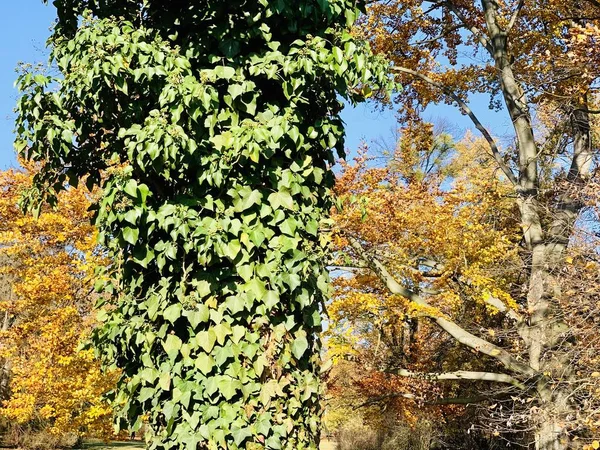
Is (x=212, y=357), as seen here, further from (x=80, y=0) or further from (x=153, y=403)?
(x=80, y=0)

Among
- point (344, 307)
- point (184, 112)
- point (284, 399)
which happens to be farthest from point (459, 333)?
point (184, 112)

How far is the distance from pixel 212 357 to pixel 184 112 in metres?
1.62

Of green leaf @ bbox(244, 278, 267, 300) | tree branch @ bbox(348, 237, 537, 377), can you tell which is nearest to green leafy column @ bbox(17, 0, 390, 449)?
green leaf @ bbox(244, 278, 267, 300)

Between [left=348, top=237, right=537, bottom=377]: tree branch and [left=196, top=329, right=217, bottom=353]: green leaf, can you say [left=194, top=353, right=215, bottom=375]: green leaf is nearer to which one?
[left=196, top=329, right=217, bottom=353]: green leaf

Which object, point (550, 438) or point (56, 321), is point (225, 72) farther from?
point (56, 321)

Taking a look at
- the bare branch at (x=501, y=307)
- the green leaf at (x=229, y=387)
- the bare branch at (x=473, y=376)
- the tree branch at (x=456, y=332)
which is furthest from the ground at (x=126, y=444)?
the green leaf at (x=229, y=387)

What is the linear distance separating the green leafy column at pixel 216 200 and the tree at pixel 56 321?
21.0ft

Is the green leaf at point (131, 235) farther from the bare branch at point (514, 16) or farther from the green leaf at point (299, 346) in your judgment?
the bare branch at point (514, 16)

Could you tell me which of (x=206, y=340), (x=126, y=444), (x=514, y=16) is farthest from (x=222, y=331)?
(x=126, y=444)

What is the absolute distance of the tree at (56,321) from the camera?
10164mm

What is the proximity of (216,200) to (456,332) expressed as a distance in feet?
23.2

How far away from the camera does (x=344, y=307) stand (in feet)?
33.1

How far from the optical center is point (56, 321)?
34.8 feet

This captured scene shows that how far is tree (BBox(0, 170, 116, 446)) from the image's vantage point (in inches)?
400
